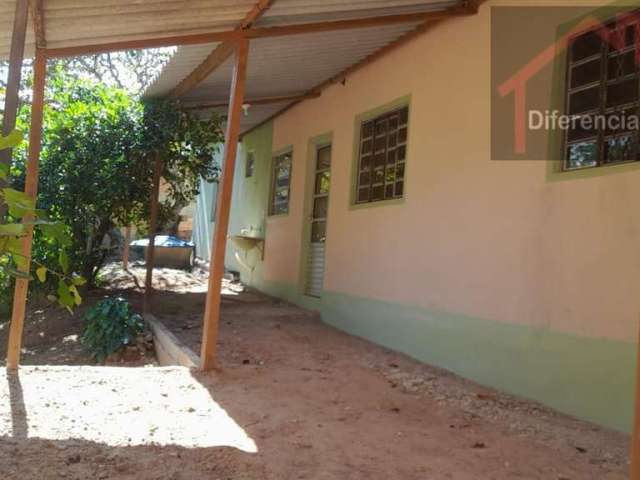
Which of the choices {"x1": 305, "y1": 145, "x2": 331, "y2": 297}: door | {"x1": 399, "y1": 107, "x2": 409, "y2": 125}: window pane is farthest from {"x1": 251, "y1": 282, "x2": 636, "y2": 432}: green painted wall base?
{"x1": 399, "y1": 107, "x2": 409, "y2": 125}: window pane

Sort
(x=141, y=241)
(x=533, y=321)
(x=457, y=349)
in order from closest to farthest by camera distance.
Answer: (x=533, y=321) → (x=457, y=349) → (x=141, y=241)

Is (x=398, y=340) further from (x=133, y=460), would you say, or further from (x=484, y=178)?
(x=133, y=460)

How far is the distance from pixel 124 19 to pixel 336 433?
3603 mm

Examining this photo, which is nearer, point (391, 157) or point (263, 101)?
point (391, 157)

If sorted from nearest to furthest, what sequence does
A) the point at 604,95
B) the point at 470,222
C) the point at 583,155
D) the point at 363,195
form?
1. the point at 604,95
2. the point at 583,155
3. the point at 470,222
4. the point at 363,195

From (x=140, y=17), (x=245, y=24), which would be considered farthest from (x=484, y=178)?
(x=140, y=17)

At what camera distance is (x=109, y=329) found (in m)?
7.49

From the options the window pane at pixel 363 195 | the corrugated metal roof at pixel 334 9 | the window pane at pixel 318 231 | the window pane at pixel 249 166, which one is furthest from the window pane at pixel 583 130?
the window pane at pixel 249 166

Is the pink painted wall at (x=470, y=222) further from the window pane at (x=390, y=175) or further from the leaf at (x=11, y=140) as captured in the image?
the leaf at (x=11, y=140)

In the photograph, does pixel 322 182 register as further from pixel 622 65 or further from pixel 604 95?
pixel 622 65

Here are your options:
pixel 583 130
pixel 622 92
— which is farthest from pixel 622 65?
pixel 583 130

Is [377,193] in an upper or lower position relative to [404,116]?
lower

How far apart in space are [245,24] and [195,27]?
1.42 ft

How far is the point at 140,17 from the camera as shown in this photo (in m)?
4.78
